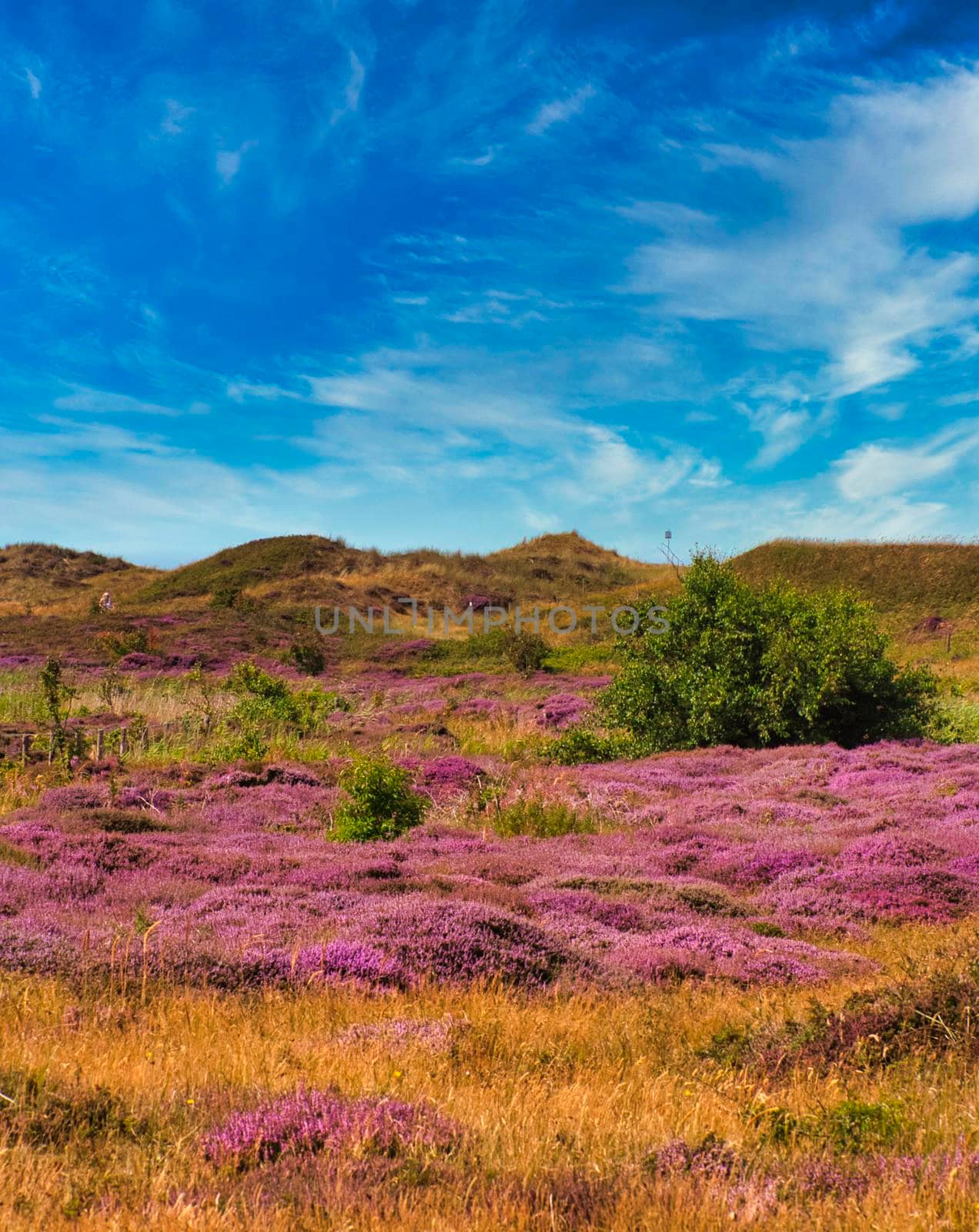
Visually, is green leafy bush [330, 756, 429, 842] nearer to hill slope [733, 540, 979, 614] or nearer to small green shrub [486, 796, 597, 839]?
small green shrub [486, 796, 597, 839]

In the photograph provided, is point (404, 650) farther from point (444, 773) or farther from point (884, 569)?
point (884, 569)

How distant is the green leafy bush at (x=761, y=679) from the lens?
16828mm

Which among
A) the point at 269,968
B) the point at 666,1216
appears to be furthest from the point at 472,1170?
the point at 269,968

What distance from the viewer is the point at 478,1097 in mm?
3887

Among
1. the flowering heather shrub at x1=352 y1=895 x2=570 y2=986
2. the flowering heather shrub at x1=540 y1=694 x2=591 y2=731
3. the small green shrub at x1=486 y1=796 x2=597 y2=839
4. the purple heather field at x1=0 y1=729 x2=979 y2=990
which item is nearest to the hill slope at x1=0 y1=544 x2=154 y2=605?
the flowering heather shrub at x1=540 y1=694 x2=591 y2=731

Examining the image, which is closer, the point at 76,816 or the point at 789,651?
the point at 76,816

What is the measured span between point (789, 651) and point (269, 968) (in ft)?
43.8

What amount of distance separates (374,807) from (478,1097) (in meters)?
7.21

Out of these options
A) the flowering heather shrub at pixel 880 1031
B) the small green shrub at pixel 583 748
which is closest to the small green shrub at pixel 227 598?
the small green shrub at pixel 583 748

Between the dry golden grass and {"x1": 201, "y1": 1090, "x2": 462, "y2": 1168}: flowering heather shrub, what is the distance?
12 cm

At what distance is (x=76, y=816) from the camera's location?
393 inches

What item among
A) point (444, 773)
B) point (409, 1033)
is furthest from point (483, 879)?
point (444, 773)

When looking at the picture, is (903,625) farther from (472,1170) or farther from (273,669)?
(472,1170)

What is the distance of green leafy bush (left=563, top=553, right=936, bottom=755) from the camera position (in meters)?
16.8
